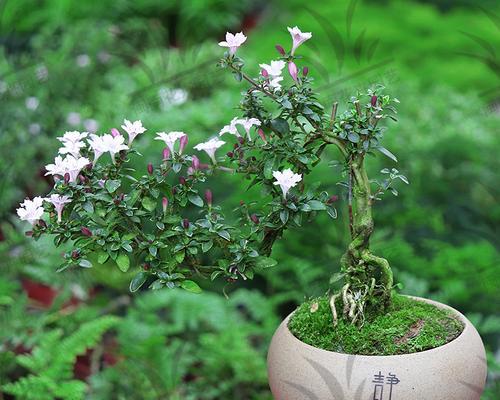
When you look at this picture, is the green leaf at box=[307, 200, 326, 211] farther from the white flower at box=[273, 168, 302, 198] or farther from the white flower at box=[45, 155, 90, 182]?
the white flower at box=[45, 155, 90, 182]

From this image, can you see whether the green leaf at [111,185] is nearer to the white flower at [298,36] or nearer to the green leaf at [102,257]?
the green leaf at [102,257]

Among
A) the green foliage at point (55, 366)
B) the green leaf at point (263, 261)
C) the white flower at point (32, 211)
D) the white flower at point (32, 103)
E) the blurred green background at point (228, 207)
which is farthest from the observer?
the white flower at point (32, 103)

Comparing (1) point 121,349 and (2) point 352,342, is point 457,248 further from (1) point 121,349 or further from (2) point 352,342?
(2) point 352,342

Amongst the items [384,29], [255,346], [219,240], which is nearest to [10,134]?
[255,346]

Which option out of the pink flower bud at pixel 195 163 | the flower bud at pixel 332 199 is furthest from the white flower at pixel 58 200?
the flower bud at pixel 332 199

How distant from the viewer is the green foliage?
2062 mm

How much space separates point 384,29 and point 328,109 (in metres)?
3.34

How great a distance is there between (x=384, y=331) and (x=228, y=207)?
1473mm

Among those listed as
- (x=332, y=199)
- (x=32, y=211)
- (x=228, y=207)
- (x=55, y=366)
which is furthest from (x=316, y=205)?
(x=228, y=207)

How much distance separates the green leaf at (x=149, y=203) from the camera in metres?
1.38

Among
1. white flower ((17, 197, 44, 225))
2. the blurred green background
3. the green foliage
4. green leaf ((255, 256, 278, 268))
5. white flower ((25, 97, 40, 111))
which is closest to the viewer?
white flower ((17, 197, 44, 225))

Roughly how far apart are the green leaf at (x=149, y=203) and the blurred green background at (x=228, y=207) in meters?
0.88

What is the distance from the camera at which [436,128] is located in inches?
144

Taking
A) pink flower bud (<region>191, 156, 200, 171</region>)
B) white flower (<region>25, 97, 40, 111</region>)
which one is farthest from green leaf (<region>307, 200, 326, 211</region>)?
white flower (<region>25, 97, 40, 111</region>)
